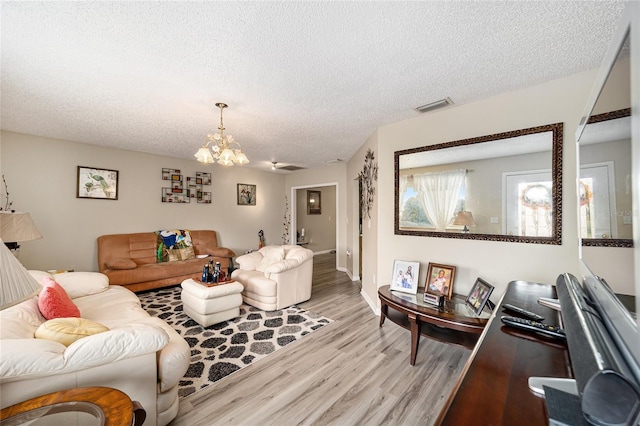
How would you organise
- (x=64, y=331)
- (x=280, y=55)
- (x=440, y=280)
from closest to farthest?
1. (x=64, y=331)
2. (x=280, y=55)
3. (x=440, y=280)

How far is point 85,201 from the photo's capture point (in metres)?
4.05

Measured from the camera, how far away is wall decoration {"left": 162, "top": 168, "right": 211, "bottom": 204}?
16.3 ft

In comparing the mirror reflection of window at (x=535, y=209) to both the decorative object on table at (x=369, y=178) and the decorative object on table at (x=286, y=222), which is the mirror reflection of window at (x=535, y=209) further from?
the decorative object on table at (x=286, y=222)

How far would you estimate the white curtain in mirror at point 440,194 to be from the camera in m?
2.54

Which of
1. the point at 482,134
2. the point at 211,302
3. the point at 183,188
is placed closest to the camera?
the point at 482,134

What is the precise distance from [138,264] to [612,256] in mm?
5362

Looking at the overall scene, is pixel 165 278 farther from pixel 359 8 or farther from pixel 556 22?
pixel 556 22

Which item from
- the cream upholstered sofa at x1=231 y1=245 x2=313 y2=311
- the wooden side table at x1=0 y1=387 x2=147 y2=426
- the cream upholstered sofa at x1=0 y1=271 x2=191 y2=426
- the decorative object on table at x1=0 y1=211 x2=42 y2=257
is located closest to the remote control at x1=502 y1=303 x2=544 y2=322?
the wooden side table at x1=0 y1=387 x2=147 y2=426

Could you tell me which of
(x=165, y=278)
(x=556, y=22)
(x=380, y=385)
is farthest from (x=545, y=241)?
(x=165, y=278)

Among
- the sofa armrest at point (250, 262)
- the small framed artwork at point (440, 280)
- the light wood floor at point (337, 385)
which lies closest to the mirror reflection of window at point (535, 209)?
the small framed artwork at point (440, 280)

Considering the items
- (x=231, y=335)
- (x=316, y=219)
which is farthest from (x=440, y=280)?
(x=316, y=219)

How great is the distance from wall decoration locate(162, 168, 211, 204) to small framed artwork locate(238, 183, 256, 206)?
742 millimetres

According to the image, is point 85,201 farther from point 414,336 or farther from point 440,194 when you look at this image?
point 440,194

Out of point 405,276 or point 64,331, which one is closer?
point 64,331
